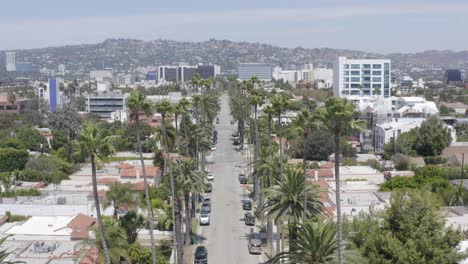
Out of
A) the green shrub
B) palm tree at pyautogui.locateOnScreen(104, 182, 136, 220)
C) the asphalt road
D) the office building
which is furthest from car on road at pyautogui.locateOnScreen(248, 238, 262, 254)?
the office building

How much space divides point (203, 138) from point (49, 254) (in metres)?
27.1

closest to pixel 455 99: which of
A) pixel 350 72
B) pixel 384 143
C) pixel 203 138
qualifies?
pixel 350 72

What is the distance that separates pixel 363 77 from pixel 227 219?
345 feet

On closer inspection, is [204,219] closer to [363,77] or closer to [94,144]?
[94,144]

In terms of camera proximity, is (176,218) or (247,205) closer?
(176,218)

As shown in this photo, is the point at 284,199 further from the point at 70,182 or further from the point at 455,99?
the point at 455,99

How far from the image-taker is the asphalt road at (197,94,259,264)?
45.5 meters

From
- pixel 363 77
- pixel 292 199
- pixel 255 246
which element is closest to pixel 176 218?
pixel 255 246

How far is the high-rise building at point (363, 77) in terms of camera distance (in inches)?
6043

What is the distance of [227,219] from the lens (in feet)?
184

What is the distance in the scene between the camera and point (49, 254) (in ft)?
135

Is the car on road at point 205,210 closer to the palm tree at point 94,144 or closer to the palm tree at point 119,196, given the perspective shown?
the palm tree at point 119,196

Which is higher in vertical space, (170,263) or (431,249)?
(431,249)

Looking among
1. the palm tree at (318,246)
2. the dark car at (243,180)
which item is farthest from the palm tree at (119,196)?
the dark car at (243,180)
